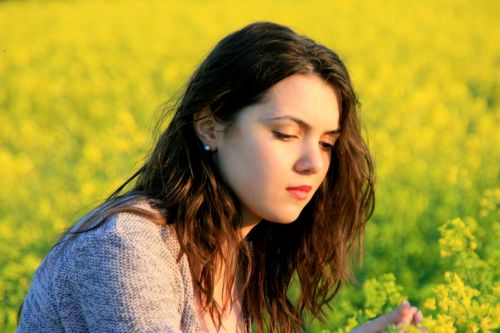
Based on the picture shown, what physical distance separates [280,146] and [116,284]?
18.4 inches

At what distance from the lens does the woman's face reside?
207 centimetres

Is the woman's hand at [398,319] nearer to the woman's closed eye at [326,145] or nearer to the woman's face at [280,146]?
the woman's face at [280,146]

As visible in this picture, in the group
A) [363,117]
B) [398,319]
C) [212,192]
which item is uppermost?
[212,192]

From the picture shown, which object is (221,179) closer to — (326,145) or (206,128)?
(206,128)

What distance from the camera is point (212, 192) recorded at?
7.17 ft

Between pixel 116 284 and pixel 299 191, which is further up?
pixel 299 191

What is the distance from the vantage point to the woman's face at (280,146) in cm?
207

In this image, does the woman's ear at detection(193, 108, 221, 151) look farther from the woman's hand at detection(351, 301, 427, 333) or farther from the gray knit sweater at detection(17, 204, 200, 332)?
the woman's hand at detection(351, 301, 427, 333)

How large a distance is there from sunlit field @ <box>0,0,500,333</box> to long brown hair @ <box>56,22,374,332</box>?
236mm

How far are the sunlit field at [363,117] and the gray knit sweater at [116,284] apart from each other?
1.75ft

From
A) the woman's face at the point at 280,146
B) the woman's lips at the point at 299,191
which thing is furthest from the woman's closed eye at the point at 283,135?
the woman's lips at the point at 299,191

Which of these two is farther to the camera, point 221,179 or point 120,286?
point 221,179

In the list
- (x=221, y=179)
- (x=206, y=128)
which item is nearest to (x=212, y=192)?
(x=221, y=179)

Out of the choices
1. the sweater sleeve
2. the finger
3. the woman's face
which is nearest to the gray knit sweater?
the sweater sleeve
